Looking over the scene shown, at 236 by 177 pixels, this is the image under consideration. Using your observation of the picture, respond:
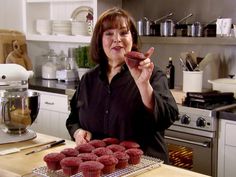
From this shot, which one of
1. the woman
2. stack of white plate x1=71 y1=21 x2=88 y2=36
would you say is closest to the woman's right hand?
the woman

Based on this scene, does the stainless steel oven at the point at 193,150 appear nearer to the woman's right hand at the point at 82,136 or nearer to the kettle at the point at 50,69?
the woman's right hand at the point at 82,136

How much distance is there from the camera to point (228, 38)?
10.6 feet

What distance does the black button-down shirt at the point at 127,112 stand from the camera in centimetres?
189

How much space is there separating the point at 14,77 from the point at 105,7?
2031mm

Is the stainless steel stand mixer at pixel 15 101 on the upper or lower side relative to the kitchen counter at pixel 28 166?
upper

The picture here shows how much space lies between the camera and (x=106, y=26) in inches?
79.5

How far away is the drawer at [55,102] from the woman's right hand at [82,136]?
1852 millimetres

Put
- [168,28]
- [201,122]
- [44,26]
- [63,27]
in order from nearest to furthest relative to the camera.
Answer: [201,122]
[168,28]
[63,27]
[44,26]

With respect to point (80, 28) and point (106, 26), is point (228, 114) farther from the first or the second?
point (80, 28)

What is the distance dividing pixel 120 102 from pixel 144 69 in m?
0.36

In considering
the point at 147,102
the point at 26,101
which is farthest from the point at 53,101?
the point at 147,102

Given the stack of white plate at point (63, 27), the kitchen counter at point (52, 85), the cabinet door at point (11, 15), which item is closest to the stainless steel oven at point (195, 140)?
the kitchen counter at point (52, 85)

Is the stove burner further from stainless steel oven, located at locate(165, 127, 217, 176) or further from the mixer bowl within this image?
the mixer bowl

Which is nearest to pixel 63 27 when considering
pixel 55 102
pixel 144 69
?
pixel 55 102
